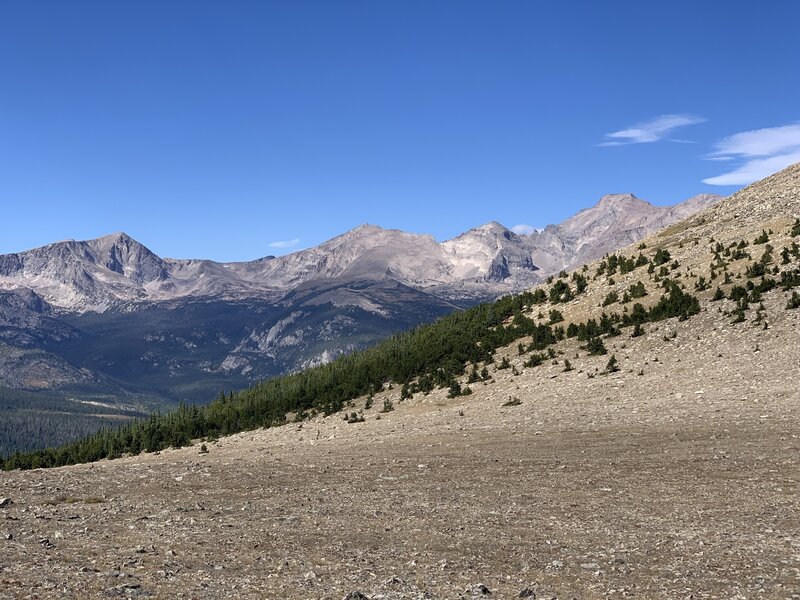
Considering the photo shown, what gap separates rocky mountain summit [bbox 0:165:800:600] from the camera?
615 inches

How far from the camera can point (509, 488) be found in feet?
81.0

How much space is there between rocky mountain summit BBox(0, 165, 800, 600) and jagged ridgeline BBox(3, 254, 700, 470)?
662 millimetres

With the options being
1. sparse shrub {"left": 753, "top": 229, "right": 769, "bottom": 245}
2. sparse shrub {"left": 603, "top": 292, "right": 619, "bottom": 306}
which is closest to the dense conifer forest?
sparse shrub {"left": 603, "top": 292, "right": 619, "bottom": 306}

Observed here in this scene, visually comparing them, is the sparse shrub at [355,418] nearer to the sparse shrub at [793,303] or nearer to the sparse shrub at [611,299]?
the sparse shrub at [611,299]

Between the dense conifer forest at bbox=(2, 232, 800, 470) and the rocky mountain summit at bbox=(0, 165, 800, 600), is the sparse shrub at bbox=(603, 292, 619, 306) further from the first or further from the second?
the rocky mountain summit at bbox=(0, 165, 800, 600)

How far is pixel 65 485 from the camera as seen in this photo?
85.1 ft

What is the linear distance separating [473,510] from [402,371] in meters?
39.1

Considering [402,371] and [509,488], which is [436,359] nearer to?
[402,371]

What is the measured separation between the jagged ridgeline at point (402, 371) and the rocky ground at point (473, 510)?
14.0 metres

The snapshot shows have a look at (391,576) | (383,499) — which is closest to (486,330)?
(383,499)

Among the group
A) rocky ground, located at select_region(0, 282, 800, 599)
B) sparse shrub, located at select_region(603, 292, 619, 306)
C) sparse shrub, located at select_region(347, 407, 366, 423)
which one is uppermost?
sparse shrub, located at select_region(603, 292, 619, 306)

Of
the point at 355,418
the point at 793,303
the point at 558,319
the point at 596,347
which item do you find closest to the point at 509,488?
the point at 355,418

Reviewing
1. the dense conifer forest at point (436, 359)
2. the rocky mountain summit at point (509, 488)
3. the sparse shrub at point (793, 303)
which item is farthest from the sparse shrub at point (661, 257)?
the sparse shrub at point (793, 303)

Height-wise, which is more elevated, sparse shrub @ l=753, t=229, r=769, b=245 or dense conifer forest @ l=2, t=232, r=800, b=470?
sparse shrub @ l=753, t=229, r=769, b=245
